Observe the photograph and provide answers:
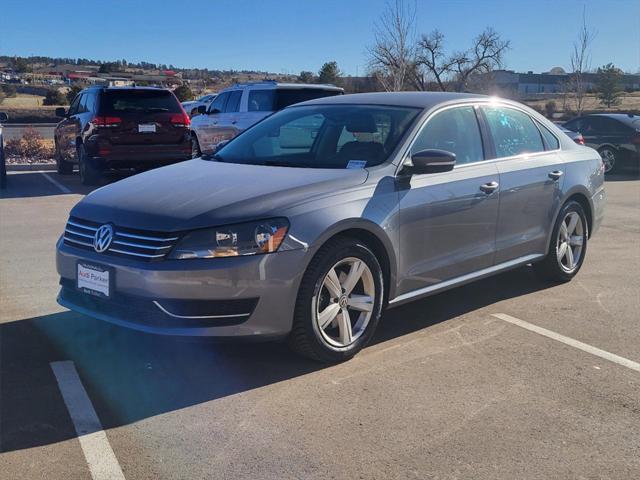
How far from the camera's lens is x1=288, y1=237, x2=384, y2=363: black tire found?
412 cm

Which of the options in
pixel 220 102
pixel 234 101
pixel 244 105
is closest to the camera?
pixel 244 105

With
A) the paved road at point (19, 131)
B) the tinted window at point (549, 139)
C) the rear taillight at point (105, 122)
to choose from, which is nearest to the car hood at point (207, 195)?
the tinted window at point (549, 139)

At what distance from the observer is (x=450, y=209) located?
16.4 ft

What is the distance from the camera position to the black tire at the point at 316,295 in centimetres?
412

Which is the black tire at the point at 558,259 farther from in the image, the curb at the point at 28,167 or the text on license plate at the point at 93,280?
the curb at the point at 28,167

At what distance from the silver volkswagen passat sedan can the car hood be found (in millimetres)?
13

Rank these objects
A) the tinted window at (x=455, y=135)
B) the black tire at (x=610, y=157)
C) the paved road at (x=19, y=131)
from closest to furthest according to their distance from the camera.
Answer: the tinted window at (x=455, y=135) < the black tire at (x=610, y=157) < the paved road at (x=19, y=131)

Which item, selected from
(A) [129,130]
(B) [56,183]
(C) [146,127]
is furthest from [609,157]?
(B) [56,183]

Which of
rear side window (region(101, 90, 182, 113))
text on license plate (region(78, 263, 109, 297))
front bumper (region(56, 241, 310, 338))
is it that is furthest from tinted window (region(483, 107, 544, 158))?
rear side window (region(101, 90, 182, 113))

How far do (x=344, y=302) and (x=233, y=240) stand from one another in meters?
0.86

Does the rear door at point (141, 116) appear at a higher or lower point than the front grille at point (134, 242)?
higher

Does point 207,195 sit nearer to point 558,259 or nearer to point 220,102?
point 558,259

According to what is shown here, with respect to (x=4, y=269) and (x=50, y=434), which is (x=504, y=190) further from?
(x=4, y=269)

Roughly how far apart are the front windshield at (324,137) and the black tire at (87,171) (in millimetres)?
7137
